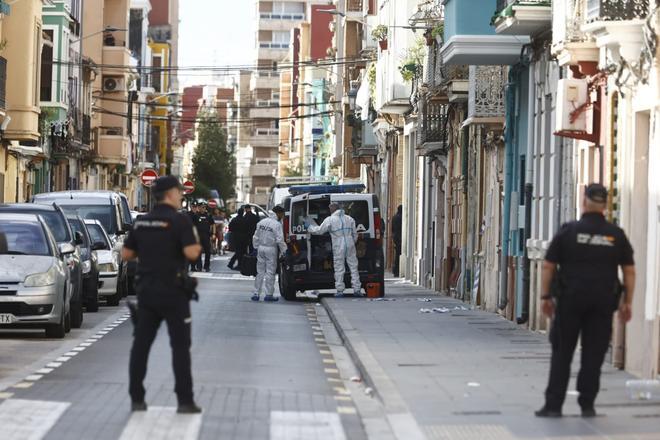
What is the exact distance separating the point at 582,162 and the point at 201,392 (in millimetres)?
8744

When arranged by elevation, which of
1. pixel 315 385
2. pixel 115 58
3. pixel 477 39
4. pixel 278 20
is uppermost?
pixel 278 20

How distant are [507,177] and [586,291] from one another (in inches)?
Answer: 630

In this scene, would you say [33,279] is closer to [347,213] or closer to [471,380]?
[471,380]

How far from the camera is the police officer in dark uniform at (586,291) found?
1406 centimetres

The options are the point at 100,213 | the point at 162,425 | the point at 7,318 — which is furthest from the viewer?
the point at 100,213

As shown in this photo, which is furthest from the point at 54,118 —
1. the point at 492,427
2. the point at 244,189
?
the point at 244,189

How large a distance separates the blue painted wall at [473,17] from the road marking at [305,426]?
1491 cm

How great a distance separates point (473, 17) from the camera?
2892 cm

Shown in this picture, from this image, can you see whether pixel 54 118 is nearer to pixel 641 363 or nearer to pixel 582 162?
pixel 582 162

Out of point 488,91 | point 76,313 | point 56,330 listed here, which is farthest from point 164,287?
point 488,91

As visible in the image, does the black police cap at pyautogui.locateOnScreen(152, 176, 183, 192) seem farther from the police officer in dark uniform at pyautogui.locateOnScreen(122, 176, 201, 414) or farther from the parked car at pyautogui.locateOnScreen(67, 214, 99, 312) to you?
the parked car at pyautogui.locateOnScreen(67, 214, 99, 312)

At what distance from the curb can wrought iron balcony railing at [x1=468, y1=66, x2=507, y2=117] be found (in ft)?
23.4

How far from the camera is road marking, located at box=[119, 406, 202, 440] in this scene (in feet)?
42.3

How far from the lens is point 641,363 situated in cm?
1842
